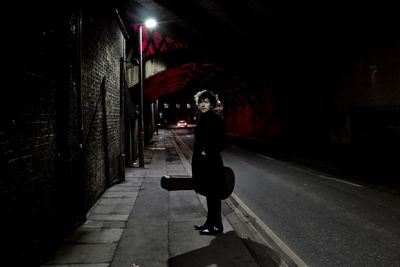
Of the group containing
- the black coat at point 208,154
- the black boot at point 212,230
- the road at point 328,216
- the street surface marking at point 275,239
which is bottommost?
the road at point 328,216

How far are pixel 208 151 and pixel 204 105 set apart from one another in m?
0.76

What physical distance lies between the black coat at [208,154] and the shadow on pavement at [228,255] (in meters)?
0.80

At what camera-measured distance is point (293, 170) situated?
44.1 feet

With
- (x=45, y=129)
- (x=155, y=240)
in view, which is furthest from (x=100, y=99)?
(x=155, y=240)

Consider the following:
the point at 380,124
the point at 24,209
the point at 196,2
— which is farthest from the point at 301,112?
the point at 24,209

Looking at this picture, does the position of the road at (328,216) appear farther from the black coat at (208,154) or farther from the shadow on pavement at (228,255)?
the black coat at (208,154)

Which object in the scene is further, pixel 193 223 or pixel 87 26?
pixel 87 26

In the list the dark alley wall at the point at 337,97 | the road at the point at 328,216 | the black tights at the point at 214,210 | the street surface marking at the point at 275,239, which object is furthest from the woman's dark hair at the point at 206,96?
the dark alley wall at the point at 337,97

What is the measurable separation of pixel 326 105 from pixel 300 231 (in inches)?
728

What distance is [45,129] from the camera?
4594mm

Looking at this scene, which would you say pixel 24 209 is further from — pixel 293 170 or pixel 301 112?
pixel 301 112

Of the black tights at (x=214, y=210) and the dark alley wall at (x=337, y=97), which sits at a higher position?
the dark alley wall at (x=337, y=97)

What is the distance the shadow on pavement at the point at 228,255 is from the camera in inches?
174

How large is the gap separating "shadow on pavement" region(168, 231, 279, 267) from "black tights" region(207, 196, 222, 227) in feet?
1.06
